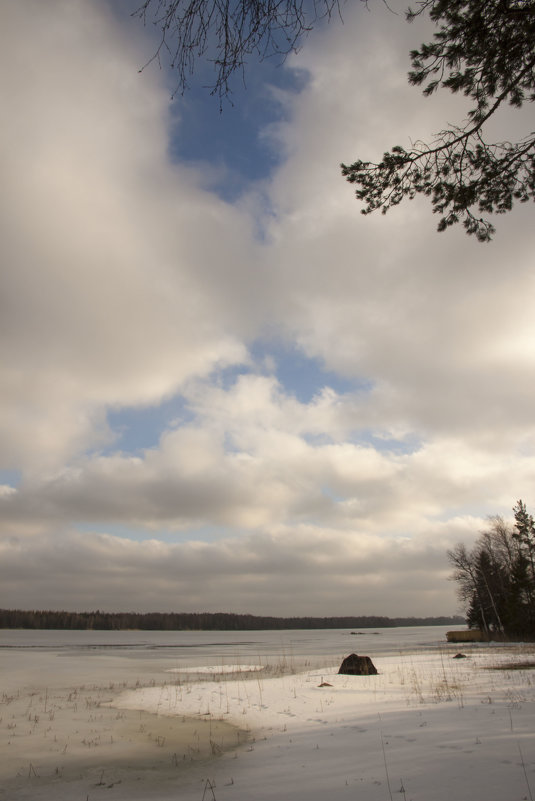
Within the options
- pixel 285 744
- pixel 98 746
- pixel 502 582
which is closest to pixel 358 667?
pixel 285 744

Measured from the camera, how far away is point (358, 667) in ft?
62.0

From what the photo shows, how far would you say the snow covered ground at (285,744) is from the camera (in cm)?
555

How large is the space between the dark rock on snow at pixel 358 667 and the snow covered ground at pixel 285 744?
11.3 ft

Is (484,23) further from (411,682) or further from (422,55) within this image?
(411,682)

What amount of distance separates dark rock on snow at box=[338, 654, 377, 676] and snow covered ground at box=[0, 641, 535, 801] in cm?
343

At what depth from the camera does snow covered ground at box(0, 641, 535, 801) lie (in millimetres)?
5551

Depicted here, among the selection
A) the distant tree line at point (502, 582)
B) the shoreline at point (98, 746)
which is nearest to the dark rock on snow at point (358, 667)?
the shoreline at point (98, 746)

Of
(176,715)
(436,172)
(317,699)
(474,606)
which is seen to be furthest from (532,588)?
(436,172)

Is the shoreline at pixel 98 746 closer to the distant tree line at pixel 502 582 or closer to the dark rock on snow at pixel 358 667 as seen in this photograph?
the dark rock on snow at pixel 358 667

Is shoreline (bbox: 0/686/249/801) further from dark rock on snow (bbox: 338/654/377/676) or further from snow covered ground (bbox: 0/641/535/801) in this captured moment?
dark rock on snow (bbox: 338/654/377/676)

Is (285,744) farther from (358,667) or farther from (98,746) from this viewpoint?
(358,667)

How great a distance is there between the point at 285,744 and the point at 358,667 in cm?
1203

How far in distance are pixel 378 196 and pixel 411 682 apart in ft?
50.9

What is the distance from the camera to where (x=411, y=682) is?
51.7 feet
